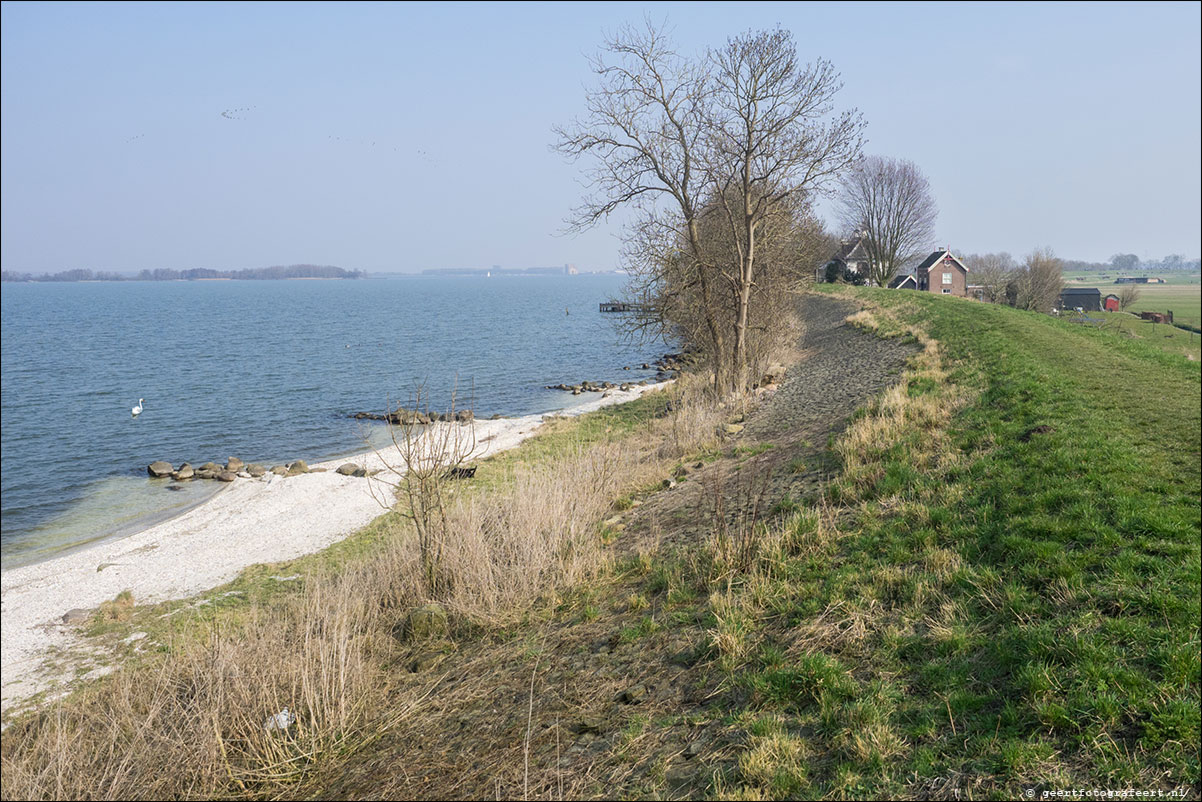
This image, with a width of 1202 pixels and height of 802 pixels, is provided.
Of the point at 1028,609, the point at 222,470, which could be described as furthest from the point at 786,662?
the point at 222,470

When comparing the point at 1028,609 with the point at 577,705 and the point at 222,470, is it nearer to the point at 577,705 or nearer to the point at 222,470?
the point at 577,705

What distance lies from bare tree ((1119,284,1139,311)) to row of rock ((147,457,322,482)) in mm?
22276

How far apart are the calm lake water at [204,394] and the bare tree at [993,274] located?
20381 mm

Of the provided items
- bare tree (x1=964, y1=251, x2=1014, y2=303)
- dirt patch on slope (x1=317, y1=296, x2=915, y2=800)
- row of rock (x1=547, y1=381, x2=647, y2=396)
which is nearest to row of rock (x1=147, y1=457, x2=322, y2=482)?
row of rock (x1=547, y1=381, x2=647, y2=396)

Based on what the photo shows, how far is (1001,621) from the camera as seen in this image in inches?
230

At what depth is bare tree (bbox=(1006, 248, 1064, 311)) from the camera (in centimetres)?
2700

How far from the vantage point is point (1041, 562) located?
6.48 m

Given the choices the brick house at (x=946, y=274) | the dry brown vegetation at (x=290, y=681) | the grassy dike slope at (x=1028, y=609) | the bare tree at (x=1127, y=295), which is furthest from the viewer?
the brick house at (x=946, y=274)

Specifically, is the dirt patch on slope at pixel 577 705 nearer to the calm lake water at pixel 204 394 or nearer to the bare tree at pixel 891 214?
the calm lake water at pixel 204 394

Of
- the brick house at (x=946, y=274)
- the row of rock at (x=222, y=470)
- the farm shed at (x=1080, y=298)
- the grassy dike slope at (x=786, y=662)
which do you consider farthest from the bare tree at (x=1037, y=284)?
the brick house at (x=946, y=274)

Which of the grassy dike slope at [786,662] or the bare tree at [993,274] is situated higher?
the bare tree at [993,274]

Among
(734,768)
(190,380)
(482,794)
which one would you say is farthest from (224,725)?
(190,380)

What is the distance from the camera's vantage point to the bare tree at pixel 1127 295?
6.55 m

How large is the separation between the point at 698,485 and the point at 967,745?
8.77 meters
